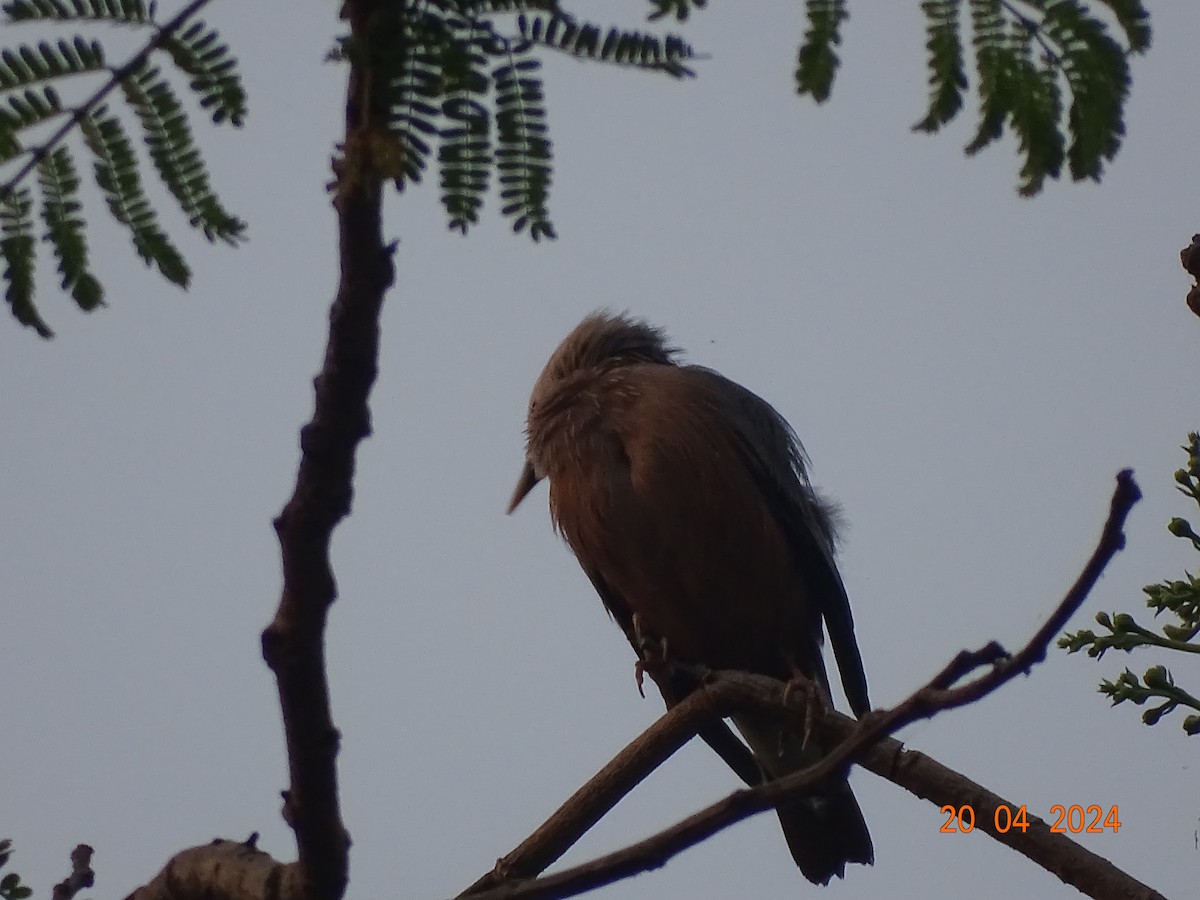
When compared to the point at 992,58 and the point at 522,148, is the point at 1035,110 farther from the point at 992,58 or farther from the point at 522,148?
the point at 522,148

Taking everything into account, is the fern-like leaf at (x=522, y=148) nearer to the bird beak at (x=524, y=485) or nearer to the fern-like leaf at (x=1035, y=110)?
the fern-like leaf at (x=1035, y=110)

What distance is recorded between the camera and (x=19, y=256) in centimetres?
250

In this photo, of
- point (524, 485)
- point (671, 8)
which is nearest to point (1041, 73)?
point (671, 8)

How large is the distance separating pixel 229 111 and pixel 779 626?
3895 millimetres

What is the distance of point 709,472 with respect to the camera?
18.4ft

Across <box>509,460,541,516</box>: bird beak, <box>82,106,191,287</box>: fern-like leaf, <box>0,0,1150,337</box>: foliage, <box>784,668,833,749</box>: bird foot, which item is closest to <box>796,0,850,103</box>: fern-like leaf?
<box>0,0,1150,337</box>: foliage

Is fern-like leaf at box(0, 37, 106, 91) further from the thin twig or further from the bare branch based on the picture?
the bare branch

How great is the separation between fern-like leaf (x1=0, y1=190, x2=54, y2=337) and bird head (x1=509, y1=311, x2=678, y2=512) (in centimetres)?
347

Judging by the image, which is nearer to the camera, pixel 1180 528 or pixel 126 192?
pixel 126 192

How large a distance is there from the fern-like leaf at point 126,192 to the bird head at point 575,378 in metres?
3.37

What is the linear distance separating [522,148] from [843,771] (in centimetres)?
134

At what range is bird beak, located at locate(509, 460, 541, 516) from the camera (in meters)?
6.78

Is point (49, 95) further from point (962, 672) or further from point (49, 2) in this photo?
point (962, 672)

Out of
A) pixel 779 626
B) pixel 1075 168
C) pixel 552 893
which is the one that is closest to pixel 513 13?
pixel 1075 168
